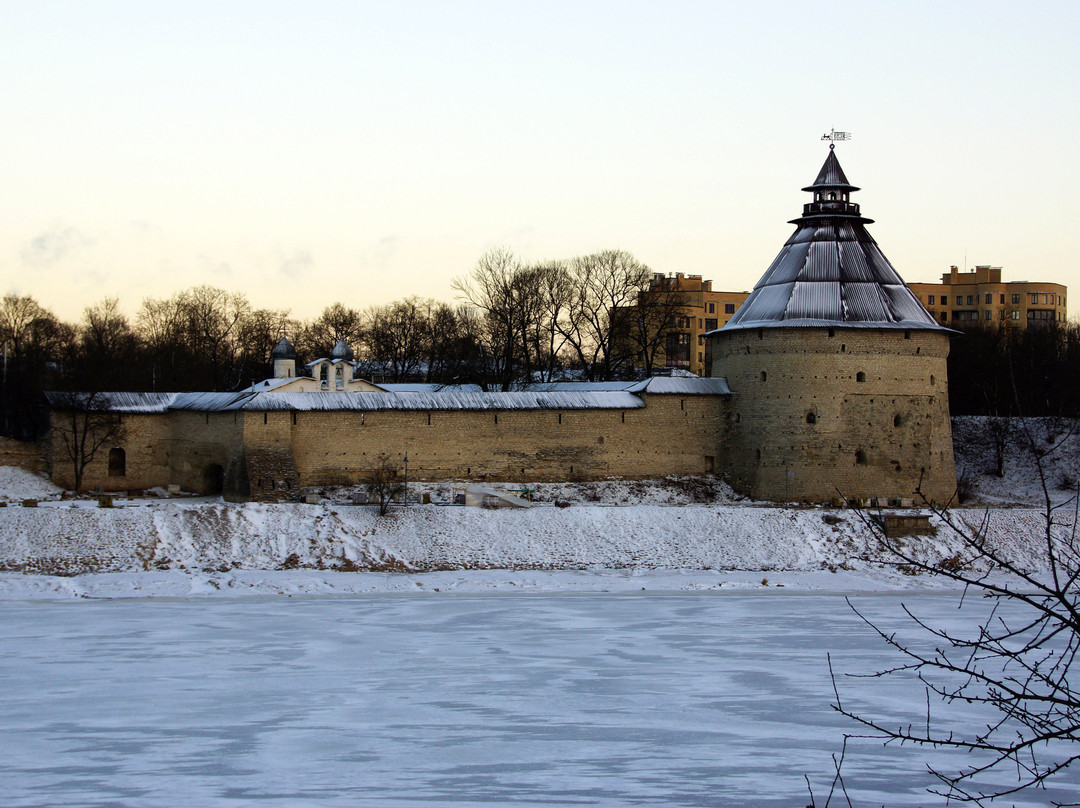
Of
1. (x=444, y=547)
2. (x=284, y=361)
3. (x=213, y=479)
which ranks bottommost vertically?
(x=444, y=547)

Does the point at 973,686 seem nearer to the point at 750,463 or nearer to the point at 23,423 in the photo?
the point at 750,463

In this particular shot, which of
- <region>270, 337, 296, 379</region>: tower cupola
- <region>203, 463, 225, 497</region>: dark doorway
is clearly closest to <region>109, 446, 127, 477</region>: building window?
<region>203, 463, 225, 497</region>: dark doorway

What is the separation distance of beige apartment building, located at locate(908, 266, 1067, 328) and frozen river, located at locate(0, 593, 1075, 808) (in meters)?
52.3

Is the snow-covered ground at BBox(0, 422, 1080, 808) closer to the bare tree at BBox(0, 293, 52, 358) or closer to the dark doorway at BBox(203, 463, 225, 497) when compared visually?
the dark doorway at BBox(203, 463, 225, 497)

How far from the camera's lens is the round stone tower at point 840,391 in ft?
84.1

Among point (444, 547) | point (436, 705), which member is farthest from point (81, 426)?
point (436, 705)

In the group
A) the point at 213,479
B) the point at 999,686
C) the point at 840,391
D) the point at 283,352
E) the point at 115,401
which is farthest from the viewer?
the point at 283,352

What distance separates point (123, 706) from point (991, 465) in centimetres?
2535

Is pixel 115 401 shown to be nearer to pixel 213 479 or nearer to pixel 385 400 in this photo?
pixel 213 479

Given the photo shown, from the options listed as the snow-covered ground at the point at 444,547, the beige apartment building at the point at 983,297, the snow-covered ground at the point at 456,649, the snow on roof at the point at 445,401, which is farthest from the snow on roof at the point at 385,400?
the beige apartment building at the point at 983,297

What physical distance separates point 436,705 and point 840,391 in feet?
56.6

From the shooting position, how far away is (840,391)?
25.7 meters

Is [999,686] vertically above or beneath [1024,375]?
beneath

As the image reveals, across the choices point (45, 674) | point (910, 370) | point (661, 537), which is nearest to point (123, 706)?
point (45, 674)
